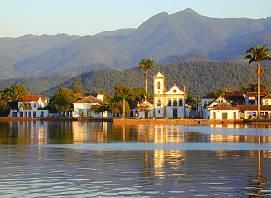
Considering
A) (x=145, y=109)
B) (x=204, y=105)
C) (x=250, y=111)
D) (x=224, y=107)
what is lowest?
(x=250, y=111)

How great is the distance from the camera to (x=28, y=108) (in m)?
178

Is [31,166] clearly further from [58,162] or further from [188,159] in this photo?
[188,159]

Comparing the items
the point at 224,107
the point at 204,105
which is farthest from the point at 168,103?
the point at 224,107

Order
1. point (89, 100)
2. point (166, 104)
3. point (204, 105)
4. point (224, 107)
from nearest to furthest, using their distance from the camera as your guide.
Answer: point (224, 107) < point (166, 104) < point (204, 105) < point (89, 100)

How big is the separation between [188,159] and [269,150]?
10.1 meters

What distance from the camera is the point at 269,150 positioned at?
46.6 metres

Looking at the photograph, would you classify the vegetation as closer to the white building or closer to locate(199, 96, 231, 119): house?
the white building

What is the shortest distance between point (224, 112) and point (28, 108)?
59.8 m

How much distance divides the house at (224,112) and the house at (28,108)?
5656 cm

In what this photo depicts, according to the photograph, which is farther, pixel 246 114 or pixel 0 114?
pixel 0 114

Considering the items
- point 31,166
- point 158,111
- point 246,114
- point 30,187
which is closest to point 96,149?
point 31,166

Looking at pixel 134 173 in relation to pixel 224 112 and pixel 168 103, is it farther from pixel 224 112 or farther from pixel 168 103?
pixel 168 103

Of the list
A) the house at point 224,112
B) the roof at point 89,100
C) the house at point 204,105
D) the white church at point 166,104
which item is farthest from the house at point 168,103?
the roof at point 89,100

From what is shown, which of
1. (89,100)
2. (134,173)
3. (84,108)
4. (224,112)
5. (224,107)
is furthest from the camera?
(89,100)
